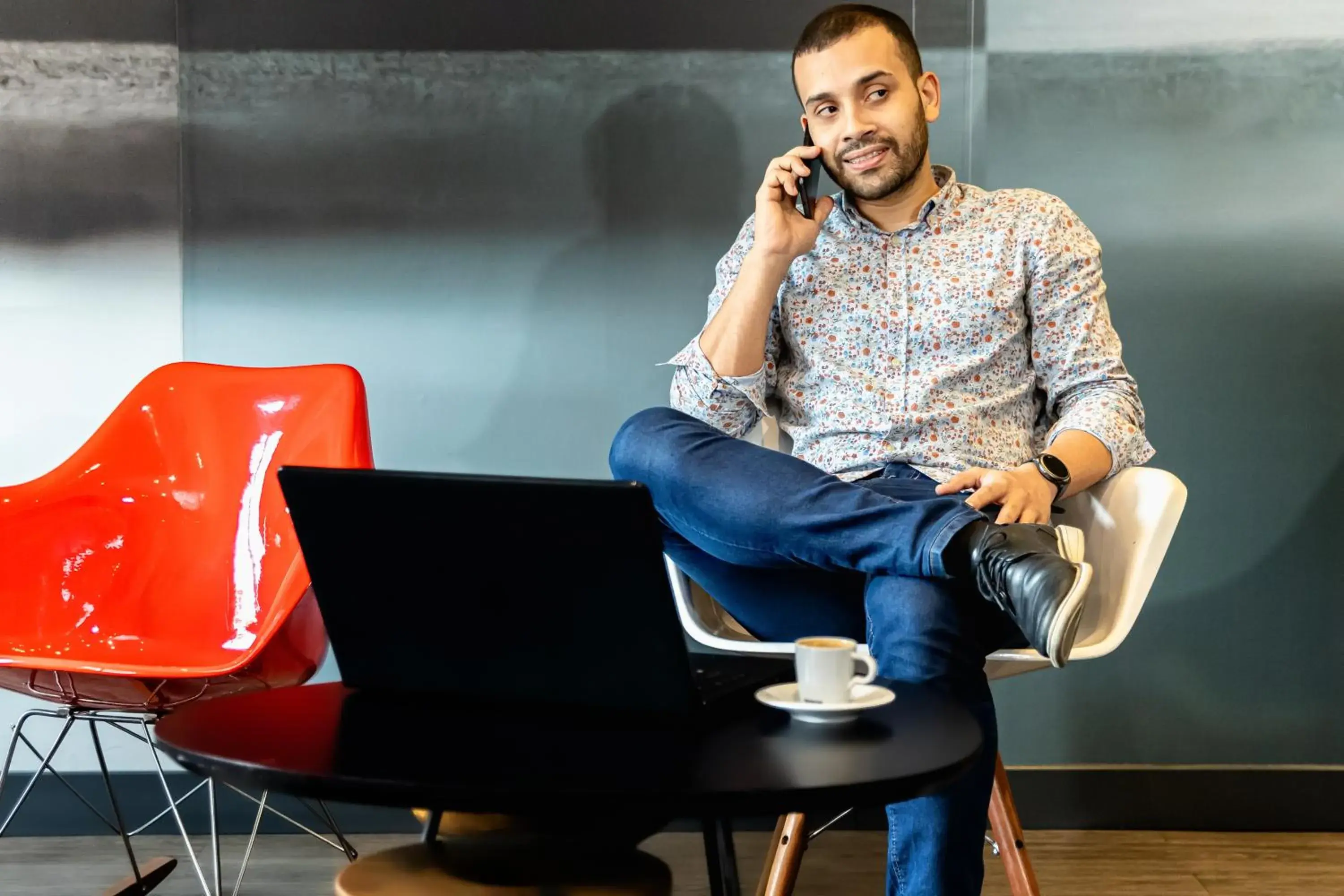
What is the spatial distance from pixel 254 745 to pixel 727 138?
75.9 inches

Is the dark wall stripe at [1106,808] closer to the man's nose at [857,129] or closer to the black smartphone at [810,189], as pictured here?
the black smartphone at [810,189]

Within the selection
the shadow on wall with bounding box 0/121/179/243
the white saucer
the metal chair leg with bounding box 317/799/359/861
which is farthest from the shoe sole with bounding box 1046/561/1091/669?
the shadow on wall with bounding box 0/121/179/243

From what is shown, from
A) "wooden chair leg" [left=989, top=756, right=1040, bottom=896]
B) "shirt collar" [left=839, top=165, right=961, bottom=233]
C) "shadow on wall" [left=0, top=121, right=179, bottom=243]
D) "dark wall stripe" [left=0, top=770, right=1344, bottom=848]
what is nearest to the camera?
"wooden chair leg" [left=989, top=756, right=1040, bottom=896]

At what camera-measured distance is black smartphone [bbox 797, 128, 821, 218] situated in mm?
2119

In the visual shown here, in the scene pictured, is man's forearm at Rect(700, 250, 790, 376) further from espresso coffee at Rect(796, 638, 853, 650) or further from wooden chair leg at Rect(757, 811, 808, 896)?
espresso coffee at Rect(796, 638, 853, 650)

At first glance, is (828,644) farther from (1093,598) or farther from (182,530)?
(182,530)

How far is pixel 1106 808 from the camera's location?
8.54ft

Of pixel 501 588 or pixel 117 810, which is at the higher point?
pixel 501 588

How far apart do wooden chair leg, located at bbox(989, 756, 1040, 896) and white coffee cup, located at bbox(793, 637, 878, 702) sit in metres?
0.94

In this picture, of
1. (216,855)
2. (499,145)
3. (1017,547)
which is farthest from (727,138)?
(216,855)

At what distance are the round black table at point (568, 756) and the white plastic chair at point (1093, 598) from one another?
0.55 m

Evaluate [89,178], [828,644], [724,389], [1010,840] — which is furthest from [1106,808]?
[89,178]

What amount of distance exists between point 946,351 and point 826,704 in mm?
1078

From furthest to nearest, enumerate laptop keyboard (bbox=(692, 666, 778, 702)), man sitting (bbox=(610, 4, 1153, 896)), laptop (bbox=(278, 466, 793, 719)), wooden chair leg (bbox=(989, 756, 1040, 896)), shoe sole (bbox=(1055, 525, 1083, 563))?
wooden chair leg (bbox=(989, 756, 1040, 896)) → man sitting (bbox=(610, 4, 1153, 896)) → shoe sole (bbox=(1055, 525, 1083, 563)) → laptop keyboard (bbox=(692, 666, 778, 702)) → laptop (bbox=(278, 466, 793, 719))
